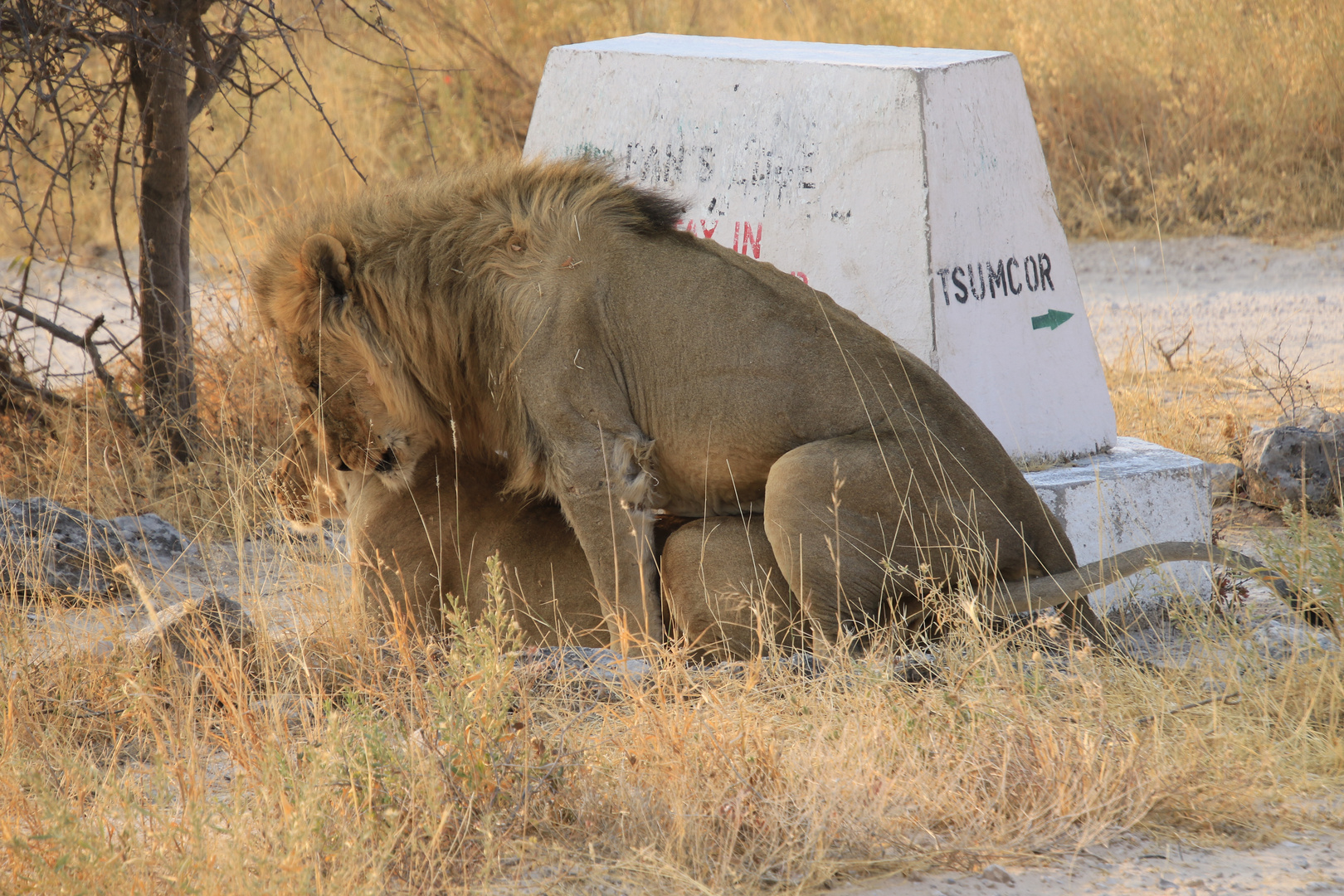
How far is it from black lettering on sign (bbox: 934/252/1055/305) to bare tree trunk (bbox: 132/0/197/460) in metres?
3.72

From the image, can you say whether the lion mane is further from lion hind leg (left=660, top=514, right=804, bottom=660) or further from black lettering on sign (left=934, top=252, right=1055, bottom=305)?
black lettering on sign (left=934, top=252, right=1055, bottom=305)

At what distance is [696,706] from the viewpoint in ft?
11.0

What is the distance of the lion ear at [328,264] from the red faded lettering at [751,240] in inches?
70.5

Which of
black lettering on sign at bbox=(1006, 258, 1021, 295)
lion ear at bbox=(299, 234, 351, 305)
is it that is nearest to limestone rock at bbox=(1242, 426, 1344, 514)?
black lettering on sign at bbox=(1006, 258, 1021, 295)

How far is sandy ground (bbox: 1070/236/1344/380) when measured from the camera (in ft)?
28.7

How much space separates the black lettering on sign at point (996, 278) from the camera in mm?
4953

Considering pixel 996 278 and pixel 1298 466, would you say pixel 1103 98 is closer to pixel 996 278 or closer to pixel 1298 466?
pixel 1298 466

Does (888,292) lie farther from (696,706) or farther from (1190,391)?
(1190,391)

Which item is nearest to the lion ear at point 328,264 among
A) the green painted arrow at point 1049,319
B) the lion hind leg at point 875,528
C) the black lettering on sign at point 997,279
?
the lion hind leg at point 875,528

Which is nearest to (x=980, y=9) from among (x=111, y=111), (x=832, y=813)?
(x=111, y=111)

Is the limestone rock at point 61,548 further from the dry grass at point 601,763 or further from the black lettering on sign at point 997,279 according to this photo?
the black lettering on sign at point 997,279

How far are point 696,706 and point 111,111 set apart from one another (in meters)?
6.86

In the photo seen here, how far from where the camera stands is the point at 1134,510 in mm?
5074

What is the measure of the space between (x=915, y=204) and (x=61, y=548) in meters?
3.51
